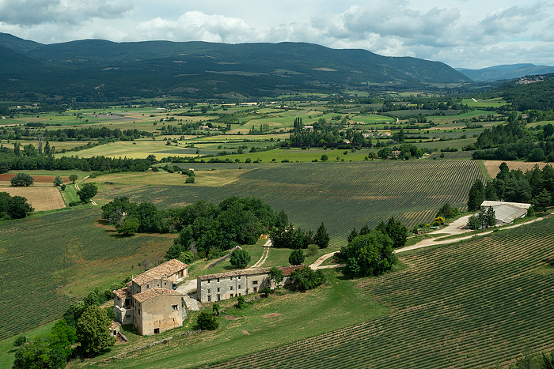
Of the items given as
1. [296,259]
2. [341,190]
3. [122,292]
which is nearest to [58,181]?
[341,190]

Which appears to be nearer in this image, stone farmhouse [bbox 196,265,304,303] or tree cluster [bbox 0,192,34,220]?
stone farmhouse [bbox 196,265,304,303]

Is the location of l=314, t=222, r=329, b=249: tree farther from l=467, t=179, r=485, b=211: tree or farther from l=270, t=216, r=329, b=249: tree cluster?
l=467, t=179, r=485, b=211: tree

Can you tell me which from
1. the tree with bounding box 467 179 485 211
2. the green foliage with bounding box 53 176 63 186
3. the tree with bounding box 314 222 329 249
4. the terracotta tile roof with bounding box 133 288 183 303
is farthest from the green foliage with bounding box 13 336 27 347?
the green foliage with bounding box 53 176 63 186

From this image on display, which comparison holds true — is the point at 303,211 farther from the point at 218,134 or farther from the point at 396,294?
the point at 218,134

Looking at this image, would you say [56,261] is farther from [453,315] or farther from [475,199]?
[475,199]

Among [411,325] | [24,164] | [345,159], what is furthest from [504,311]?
[24,164]

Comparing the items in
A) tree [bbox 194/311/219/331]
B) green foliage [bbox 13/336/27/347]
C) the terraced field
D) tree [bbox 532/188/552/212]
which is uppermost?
tree [bbox 532/188/552/212]

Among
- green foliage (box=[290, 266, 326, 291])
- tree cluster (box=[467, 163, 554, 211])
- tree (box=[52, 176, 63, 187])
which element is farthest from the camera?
tree (box=[52, 176, 63, 187])
